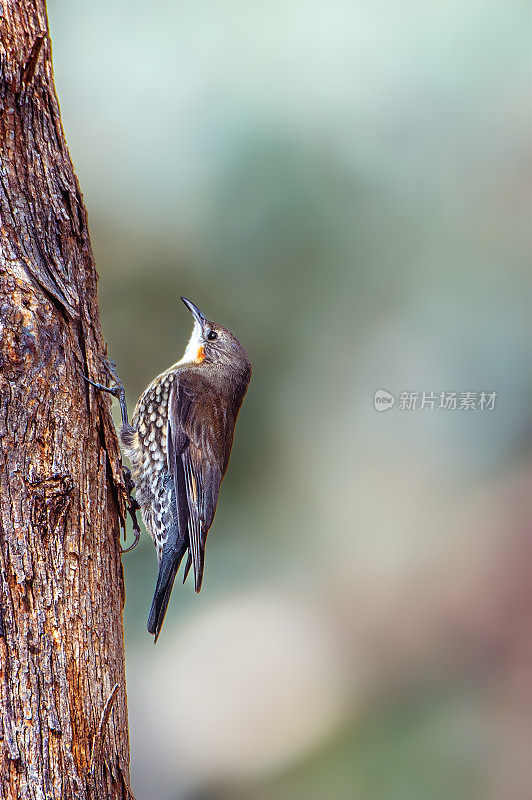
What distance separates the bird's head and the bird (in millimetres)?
96

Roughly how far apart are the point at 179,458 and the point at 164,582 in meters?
0.47

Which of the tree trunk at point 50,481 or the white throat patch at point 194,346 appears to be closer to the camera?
the tree trunk at point 50,481

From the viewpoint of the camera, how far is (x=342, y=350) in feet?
17.5

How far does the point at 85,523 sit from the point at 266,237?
397 centimetres

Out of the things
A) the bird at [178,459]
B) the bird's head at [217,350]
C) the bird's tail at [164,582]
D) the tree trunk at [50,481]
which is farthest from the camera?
the bird's head at [217,350]

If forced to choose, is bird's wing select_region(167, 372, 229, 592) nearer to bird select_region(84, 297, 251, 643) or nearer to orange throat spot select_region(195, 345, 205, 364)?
bird select_region(84, 297, 251, 643)

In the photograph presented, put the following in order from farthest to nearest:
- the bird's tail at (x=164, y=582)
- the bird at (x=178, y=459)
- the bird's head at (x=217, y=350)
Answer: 1. the bird's head at (x=217, y=350)
2. the bird at (x=178, y=459)
3. the bird's tail at (x=164, y=582)

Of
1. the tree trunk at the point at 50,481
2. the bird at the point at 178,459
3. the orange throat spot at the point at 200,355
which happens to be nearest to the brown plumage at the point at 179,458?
the bird at the point at 178,459

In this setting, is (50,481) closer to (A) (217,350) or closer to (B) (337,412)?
(A) (217,350)

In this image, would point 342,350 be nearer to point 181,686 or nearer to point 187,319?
point 187,319

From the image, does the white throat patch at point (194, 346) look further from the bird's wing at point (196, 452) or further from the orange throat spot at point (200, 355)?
the bird's wing at point (196, 452)

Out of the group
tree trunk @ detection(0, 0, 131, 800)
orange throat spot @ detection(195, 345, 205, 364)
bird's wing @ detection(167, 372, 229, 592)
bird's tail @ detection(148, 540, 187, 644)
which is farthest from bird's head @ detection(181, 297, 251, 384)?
tree trunk @ detection(0, 0, 131, 800)

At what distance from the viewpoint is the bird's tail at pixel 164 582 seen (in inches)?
102

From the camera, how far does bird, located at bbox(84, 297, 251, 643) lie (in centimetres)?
277
